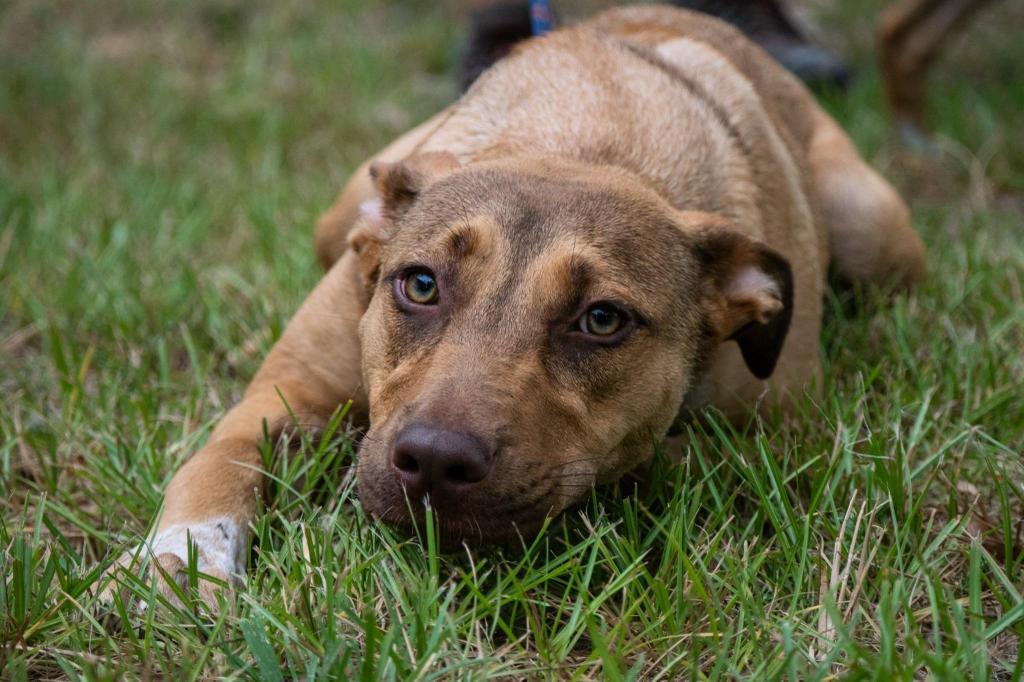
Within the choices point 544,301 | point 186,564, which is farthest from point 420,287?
point 186,564

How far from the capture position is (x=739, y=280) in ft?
10.7

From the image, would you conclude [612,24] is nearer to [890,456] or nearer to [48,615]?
[890,456]

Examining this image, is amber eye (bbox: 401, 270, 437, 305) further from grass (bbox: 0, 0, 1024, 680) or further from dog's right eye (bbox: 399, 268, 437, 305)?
grass (bbox: 0, 0, 1024, 680)

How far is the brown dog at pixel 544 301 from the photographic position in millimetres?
2639

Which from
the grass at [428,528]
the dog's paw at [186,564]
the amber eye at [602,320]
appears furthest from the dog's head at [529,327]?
the dog's paw at [186,564]

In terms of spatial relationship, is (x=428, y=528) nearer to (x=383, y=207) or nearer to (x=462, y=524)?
(x=462, y=524)

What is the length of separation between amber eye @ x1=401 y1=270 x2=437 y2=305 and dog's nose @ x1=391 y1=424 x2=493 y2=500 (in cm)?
55

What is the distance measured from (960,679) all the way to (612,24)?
3.29m

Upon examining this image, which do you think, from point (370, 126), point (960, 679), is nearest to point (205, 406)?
point (960, 679)

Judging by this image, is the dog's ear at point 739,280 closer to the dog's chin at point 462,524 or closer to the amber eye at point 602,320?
the amber eye at point 602,320

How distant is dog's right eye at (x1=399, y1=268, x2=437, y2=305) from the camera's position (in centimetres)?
298

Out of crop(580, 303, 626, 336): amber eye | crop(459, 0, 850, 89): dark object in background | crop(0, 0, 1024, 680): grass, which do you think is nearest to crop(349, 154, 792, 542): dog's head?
crop(580, 303, 626, 336): amber eye

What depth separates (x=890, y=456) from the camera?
3260 mm

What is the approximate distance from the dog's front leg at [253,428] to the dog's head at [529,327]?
268 mm
